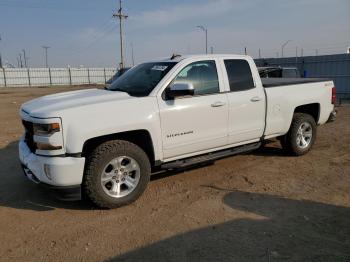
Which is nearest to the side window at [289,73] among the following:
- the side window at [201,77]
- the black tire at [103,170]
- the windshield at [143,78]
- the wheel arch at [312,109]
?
the wheel arch at [312,109]

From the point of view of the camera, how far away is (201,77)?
17.6 feet

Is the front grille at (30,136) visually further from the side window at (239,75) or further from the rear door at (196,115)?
the side window at (239,75)

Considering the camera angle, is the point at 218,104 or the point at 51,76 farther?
the point at 51,76

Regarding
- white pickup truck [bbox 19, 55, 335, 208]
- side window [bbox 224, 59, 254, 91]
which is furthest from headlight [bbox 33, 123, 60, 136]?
side window [bbox 224, 59, 254, 91]

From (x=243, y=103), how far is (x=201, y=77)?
84cm

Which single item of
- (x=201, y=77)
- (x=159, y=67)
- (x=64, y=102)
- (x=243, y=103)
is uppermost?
(x=159, y=67)

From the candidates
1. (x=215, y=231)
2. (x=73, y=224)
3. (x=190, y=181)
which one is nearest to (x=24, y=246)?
(x=73, y=224)

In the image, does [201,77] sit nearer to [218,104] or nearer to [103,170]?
[218,104]

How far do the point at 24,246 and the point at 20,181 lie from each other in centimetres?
224

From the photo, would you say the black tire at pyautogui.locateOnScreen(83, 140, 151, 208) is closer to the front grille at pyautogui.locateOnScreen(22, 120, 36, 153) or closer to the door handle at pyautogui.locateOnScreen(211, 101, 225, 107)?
the front grille at pyautogui.locateOnScreen(22, 120, 36, 153)

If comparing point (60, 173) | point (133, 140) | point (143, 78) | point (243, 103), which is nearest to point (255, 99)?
point (243, 103)

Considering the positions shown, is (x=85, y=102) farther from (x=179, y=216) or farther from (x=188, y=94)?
(x=179, y=216)

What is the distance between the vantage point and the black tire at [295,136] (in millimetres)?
6660

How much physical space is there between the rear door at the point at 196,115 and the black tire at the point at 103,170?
422mm
